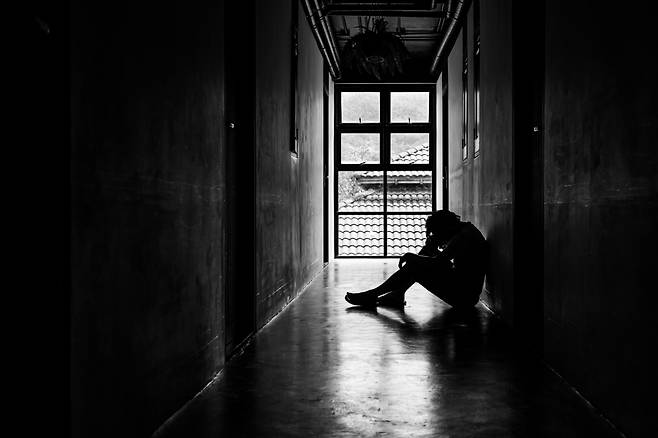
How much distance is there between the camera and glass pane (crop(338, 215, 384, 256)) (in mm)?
13399

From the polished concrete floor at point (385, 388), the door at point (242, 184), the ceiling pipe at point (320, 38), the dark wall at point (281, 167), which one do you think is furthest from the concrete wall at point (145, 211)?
the ceiling pipe at point (320, 38)

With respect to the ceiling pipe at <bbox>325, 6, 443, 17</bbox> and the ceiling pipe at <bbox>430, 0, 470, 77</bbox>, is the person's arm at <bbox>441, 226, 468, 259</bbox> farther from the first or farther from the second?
the ceiling pipe at <bbox>325, 6, 443, 17</bbox>

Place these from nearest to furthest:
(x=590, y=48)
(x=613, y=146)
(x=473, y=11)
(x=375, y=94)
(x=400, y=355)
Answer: (x=613, y=146)
(x=590, y=48)
(x=400, y=355)
(x=473, y=11)
(x=375, y=94)

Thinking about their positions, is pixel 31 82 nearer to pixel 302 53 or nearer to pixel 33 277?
pixel 33 277

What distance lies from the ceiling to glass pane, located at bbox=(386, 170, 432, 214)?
188 cm

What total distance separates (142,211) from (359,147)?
10.8m

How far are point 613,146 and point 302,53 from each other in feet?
19.6

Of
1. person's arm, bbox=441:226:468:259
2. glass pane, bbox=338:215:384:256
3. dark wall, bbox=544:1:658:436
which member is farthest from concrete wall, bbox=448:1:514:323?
glass pane, bbox=338:215:384:256

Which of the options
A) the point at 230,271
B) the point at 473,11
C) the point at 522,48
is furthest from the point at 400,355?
the point at 473,11

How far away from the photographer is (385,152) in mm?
13195

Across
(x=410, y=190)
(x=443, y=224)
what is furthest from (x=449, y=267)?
(x=410, y=190)

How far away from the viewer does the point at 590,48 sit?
3.07m

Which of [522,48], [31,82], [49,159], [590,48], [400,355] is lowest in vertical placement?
[400,355]

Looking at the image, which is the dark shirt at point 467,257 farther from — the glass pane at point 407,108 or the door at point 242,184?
the glass pane at point 407,108
